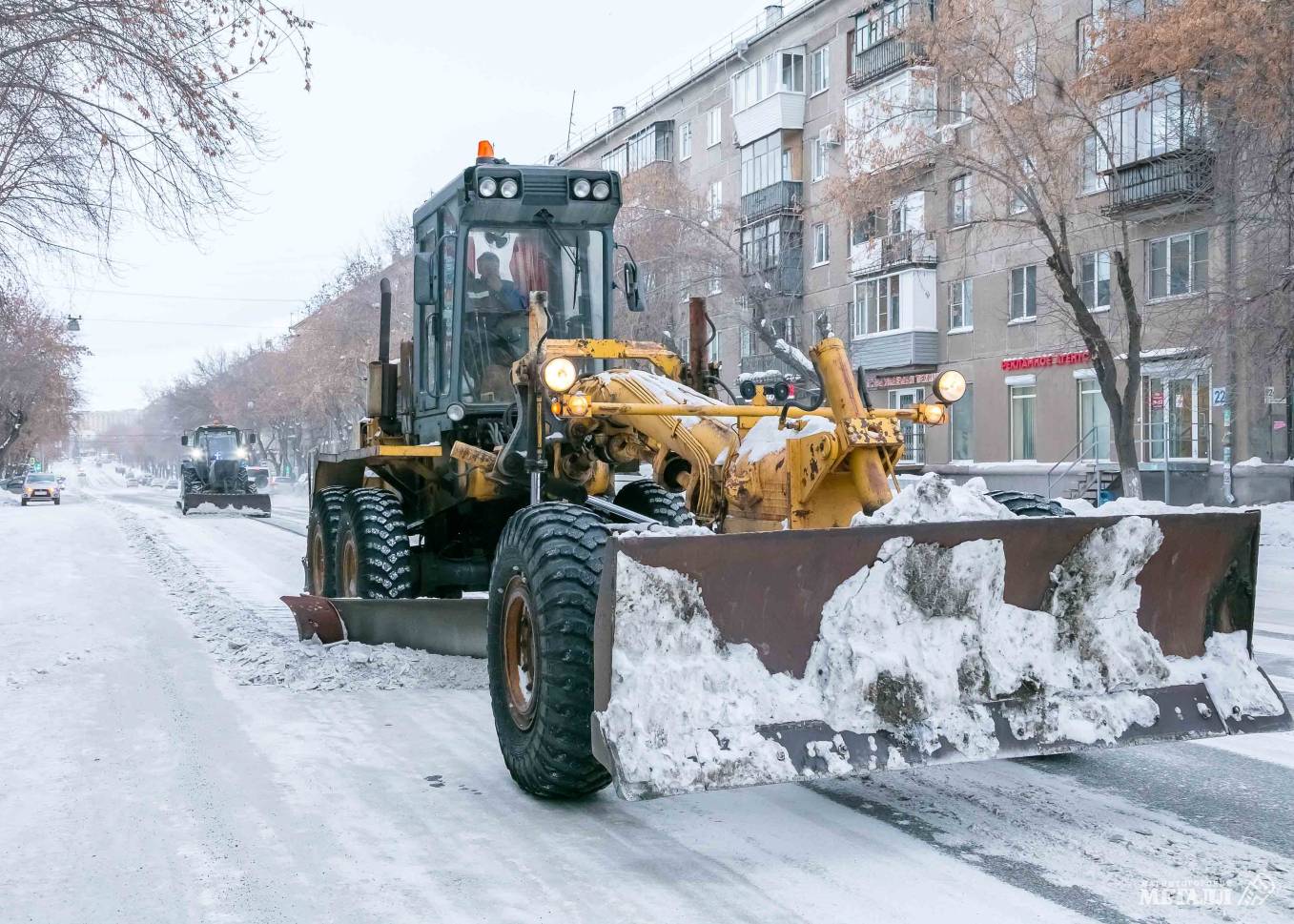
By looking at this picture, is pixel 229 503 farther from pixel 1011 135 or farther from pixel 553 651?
pixel 553 651

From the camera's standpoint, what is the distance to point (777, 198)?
126ft

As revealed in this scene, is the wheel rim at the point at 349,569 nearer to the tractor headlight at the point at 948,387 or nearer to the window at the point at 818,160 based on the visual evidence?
the tractor headlight at the point at 948,387

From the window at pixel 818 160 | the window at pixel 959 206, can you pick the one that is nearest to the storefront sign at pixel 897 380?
the window at pixel 959 206

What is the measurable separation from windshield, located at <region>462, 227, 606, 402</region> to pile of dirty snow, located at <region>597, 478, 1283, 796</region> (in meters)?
3.90

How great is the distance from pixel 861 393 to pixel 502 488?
119 inches

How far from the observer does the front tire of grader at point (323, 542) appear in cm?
966

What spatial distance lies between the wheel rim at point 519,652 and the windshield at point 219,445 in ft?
112

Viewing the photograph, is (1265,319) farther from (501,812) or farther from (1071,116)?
(501,812)

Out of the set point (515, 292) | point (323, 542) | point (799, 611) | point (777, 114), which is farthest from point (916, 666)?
point (777, 114)

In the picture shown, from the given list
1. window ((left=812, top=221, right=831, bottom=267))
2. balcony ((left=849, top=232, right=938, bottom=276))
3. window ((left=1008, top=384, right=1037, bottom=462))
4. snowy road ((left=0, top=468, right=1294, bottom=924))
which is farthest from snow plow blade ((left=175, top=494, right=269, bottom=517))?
snowy road ((left=0, top=468, right=1294, bottom=924))

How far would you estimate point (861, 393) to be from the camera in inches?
215

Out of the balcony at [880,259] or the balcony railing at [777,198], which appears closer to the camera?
the balcony at [880,259]

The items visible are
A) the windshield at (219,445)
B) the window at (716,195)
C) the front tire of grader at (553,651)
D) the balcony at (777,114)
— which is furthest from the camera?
the balcony at (777,114)

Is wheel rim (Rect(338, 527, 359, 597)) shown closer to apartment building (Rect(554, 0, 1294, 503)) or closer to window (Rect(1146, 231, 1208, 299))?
apartment building (Rect(554, 0, 1294, 503))
